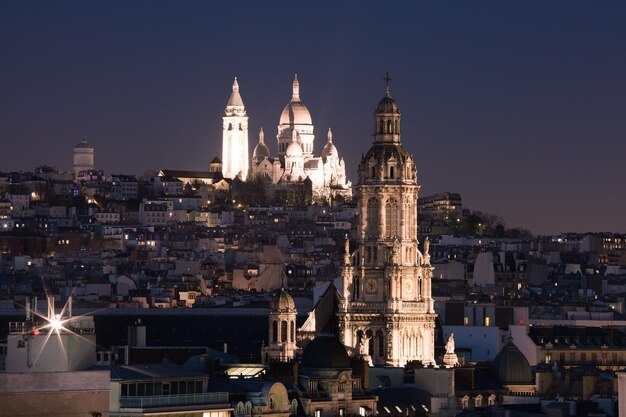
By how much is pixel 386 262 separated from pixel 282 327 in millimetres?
9849

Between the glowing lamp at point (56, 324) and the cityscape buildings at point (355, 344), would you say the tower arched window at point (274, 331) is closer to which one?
the cityscape buildings at point (355, 344)

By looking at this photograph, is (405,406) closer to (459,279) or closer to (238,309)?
(238,309)

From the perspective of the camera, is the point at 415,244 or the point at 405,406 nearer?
the point at 405,406

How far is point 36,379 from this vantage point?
133 ft

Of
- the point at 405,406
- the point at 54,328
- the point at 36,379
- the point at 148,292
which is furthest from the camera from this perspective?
the point at 148,292

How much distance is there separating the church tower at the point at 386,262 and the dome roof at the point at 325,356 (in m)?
16.6

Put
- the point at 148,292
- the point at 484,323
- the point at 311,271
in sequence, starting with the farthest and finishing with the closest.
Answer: the point at 311,271, the point at 148,292, the point at 484,323

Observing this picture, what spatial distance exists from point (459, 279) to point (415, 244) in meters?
60.5

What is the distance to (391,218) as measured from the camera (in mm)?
78375

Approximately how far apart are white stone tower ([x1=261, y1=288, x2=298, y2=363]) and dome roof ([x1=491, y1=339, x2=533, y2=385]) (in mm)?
4898

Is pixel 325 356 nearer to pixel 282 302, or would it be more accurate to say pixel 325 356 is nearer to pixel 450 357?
pixel 282 302

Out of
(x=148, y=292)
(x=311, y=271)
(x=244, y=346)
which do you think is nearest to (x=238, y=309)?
(x=244, y=346)

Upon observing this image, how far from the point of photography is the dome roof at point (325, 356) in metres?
60.2

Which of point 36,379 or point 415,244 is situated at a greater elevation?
point 415,244
